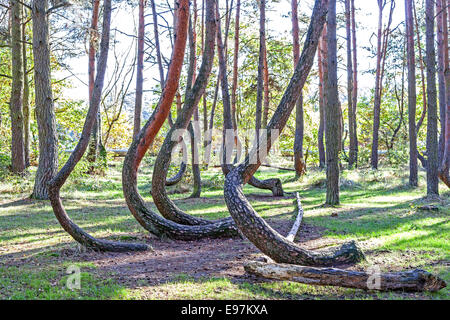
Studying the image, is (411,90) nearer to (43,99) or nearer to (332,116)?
(332,116)

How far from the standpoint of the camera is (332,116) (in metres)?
10.6

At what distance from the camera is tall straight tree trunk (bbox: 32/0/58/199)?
37.6 ft

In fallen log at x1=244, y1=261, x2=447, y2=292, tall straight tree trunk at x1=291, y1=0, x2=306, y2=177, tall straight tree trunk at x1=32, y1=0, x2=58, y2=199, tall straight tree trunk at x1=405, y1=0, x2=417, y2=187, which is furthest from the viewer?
tall straight tree trunk at x1=291, y1=0, x2=306, y2=177

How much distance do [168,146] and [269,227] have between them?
3.06 m

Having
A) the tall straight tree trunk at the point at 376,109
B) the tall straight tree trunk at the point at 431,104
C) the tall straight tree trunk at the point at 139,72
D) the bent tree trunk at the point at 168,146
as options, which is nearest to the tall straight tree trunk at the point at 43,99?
the tall straight tree trunk at the point at 139,72

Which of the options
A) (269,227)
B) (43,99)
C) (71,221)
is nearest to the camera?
(269,227)

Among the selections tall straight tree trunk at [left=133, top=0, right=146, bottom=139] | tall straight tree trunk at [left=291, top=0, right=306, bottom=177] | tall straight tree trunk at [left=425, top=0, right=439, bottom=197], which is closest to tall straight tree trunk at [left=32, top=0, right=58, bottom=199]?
tall straight tree trunk at [left=133, top=0, right=146, bottom=139]

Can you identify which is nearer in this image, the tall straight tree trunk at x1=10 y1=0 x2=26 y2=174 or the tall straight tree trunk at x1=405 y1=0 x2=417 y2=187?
the tall straight tree trunk at x1=405 y1=0 x2=417 y2=187

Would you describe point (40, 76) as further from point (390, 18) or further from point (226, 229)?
point (390, 18)

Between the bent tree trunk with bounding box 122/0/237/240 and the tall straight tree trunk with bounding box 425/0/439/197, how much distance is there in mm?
6299

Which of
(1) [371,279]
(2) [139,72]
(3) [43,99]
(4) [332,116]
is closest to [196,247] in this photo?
(1) [371,279]

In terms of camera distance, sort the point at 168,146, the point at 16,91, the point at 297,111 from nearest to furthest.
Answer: the point at 168,146
the point at 16,91
the point at 297,111

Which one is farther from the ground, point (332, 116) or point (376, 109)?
point (376, 109)

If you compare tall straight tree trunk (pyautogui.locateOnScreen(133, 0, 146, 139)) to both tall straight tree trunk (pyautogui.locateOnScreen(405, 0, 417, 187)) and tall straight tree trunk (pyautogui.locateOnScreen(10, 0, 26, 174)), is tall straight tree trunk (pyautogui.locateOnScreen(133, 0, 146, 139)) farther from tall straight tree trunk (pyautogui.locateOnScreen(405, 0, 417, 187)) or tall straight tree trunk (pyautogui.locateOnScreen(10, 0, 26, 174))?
tall straight tree trunk (pyautogui.locateOnScreen(405, 0, 417, 187))
